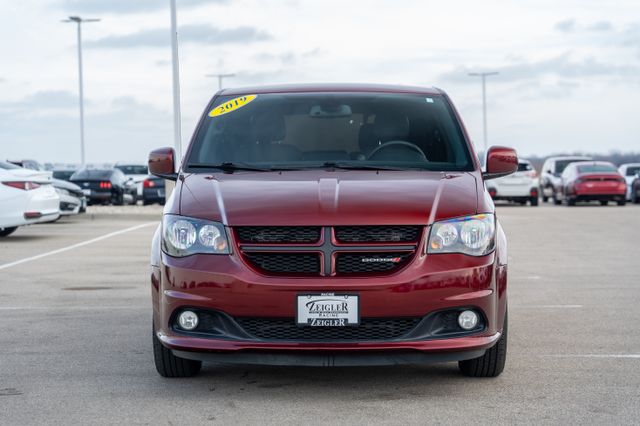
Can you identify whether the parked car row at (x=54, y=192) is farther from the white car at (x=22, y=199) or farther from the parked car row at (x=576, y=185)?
the parked car row at (x=576, y=185)

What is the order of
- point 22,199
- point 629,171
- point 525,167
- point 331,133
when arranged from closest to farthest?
point 331,133 < point 22,199 < point 525,167 < point 629,171

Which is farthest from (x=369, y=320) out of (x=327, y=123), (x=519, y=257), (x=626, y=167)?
(x=626, y=167)

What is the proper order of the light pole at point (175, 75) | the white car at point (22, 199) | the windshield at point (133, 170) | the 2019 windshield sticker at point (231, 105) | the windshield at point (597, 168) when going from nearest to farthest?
the 2019 windshield sticker at point (231, 105) → the white car at point (22, 199) → the light pole at point (175, 75) → the windshield at point (597, 168) → the windshield at point (133, 170)

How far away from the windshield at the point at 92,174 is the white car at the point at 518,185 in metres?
12.0

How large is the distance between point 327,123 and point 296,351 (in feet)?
6.60

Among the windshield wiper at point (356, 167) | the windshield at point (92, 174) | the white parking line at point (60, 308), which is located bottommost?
the white parking line at point (60, 308)

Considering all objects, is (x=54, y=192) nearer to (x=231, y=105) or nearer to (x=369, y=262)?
(x=231, y=105)

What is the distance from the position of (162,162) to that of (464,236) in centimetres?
223

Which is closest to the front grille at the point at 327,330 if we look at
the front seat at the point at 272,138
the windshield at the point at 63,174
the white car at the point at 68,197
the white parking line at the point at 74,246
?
the front seat at the point at 272,138

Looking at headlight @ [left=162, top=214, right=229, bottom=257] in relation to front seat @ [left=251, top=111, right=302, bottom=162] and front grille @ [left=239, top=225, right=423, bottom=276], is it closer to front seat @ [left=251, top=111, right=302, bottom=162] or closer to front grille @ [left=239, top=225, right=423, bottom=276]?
front grille @ [left=239, top=225, right=423, bottom=276]

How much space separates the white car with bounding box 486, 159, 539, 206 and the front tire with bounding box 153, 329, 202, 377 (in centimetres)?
2845

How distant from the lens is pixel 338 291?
5734 millimetres

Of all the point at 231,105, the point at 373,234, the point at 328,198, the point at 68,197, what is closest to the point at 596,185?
the point at 68,197

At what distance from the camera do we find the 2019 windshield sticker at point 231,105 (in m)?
7.48
